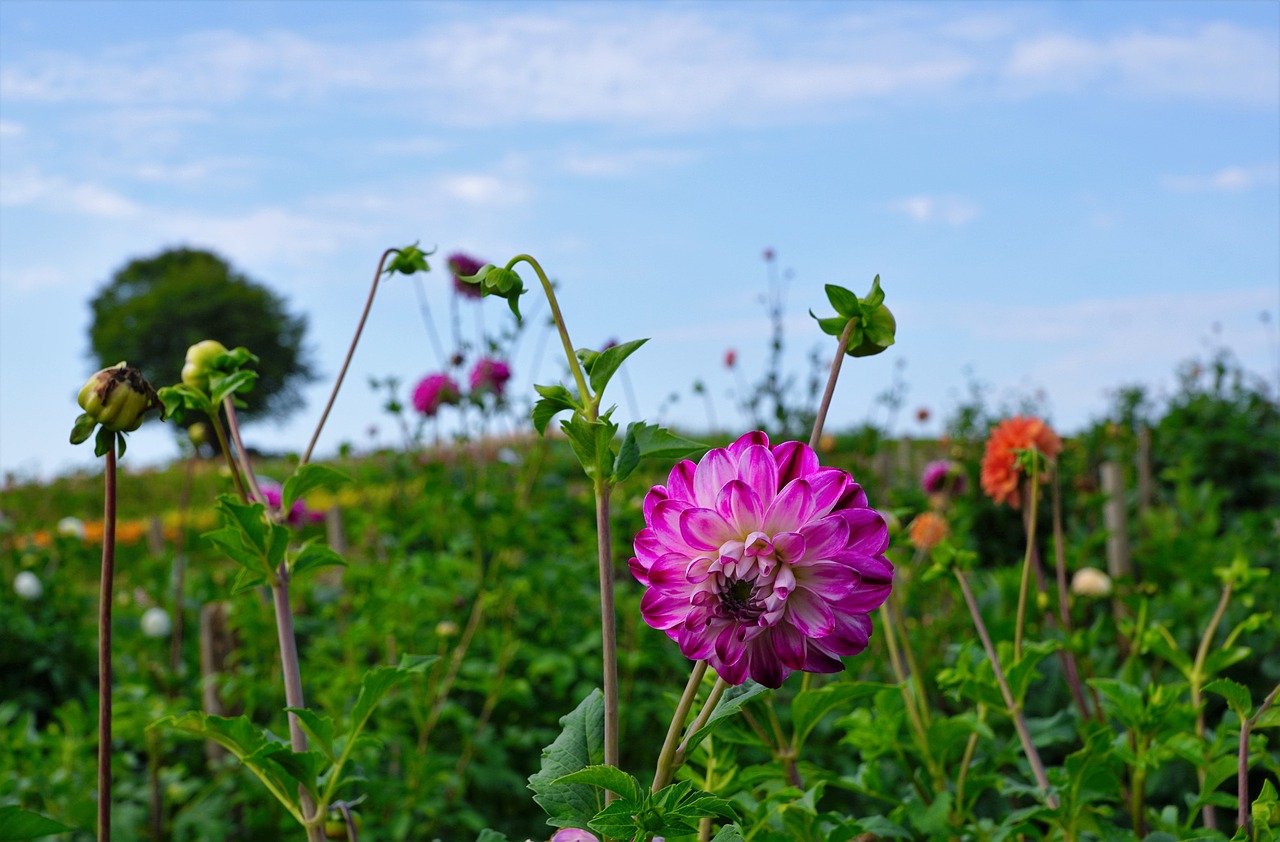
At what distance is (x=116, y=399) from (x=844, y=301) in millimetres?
680

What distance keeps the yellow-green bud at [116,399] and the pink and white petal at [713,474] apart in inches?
22.0

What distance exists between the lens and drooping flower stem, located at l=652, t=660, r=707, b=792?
724 millimetres

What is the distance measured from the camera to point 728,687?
85cm

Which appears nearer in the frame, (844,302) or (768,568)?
(768,568)

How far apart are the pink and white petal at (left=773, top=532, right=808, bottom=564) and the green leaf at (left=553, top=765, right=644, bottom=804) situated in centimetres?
19

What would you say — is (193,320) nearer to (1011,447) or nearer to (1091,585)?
(1091,585)

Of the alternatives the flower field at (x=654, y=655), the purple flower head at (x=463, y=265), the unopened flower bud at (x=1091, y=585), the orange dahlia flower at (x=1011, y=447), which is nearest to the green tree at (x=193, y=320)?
the flower field at (x=654, y=655)

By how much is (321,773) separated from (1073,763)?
83cm

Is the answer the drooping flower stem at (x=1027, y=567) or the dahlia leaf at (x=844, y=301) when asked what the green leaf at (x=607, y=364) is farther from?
the drooping flower stem at (x=1027, y=567)

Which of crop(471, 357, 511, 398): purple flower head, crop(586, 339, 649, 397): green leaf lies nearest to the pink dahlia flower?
crop(586, 339, 649, 397): green leaf

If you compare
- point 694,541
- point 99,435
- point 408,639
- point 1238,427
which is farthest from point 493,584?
point 1238,427

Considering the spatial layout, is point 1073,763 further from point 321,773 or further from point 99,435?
point 99,435

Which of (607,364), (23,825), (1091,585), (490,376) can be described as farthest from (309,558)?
(490,376)

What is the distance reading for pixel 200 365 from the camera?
3.76ft
